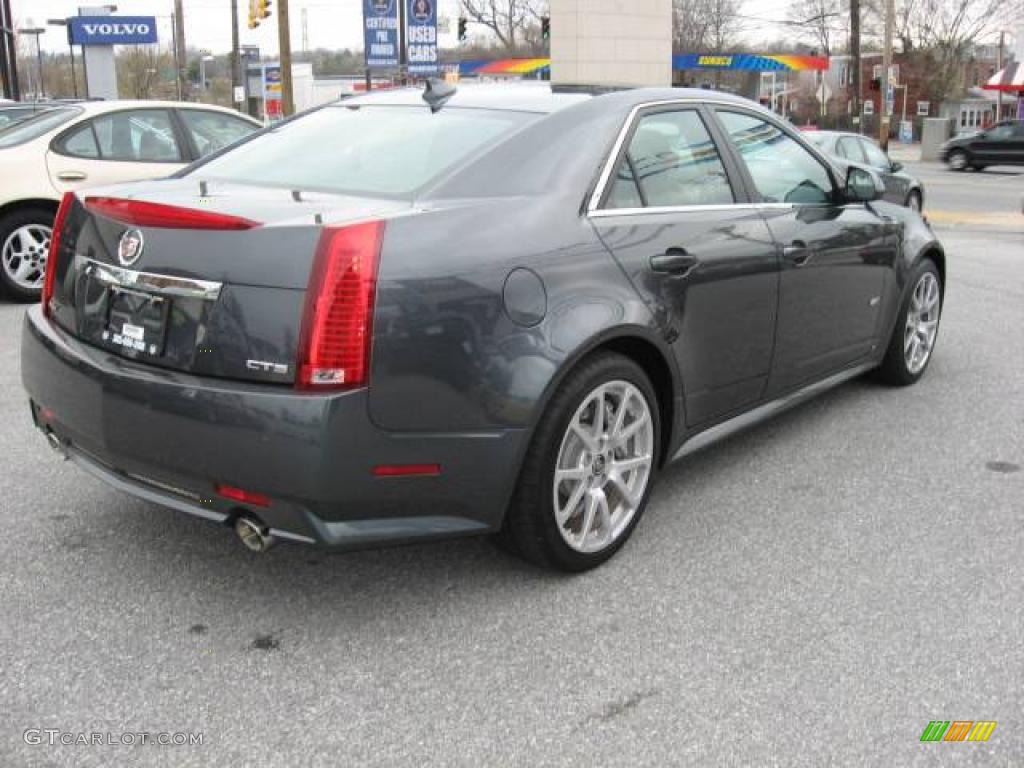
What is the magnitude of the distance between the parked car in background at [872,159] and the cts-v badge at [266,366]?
13.6 m

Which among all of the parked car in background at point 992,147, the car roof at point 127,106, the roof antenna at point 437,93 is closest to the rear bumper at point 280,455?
the roof antenna at point 437,93

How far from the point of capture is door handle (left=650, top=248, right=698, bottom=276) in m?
3.59

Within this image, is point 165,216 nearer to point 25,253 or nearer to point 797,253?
point 797,253

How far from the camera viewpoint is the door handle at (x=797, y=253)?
4301 mm

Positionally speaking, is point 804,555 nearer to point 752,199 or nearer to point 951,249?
point 752,199

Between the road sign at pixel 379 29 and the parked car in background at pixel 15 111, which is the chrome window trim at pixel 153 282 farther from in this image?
the road sign at pixel 379 29

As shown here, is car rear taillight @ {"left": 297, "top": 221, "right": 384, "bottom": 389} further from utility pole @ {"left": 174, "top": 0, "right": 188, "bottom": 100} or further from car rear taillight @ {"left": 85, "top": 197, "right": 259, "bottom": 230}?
utility pole @ {"left": 174, "top": 0, "right": 188, "bottom": 100}

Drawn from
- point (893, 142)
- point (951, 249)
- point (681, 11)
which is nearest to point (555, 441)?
point (951, 249)

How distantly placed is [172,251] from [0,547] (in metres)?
1.43

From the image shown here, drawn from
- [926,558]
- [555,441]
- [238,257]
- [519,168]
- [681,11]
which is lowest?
[926,558]

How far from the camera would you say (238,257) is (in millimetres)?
2824

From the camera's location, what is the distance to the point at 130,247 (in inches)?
120

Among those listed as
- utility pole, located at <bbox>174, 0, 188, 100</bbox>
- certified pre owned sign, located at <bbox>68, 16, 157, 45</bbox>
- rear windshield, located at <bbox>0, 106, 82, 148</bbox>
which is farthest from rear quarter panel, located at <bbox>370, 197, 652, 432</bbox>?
utility pole, located at <bbox>174, 0, 188, 100</bbox>

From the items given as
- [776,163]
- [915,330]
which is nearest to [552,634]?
[776,163]
